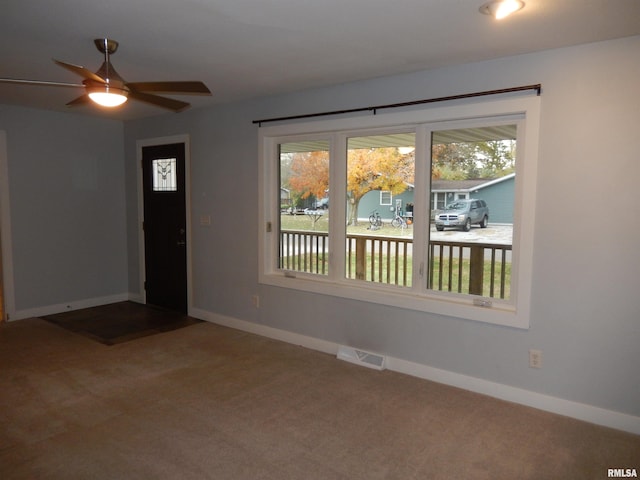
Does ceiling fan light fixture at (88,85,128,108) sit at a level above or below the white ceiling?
below

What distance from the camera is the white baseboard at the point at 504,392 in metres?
2.75

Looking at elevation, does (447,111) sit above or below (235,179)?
above

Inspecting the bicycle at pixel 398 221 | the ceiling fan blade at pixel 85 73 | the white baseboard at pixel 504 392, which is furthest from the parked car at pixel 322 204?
the ceiling fan blade at pixel 85 73

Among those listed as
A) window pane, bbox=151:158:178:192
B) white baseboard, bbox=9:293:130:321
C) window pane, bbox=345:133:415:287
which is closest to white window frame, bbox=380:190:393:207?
window pane, bbox=345:133:415:287

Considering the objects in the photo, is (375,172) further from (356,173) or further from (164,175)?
(164,175)

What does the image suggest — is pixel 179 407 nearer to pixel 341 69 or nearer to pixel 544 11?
pixel 341 69

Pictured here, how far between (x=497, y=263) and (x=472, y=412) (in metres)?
1.08

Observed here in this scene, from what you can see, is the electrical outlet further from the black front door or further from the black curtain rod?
the black front door

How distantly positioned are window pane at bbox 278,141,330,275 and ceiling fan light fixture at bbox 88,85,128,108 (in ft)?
6.35

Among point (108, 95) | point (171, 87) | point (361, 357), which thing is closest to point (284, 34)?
point (171, 87)

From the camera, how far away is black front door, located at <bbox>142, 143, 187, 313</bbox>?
5273 mm

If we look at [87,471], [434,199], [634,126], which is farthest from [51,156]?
[634,126]

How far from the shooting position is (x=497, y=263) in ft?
10.7

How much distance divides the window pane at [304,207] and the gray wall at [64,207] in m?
2.71
